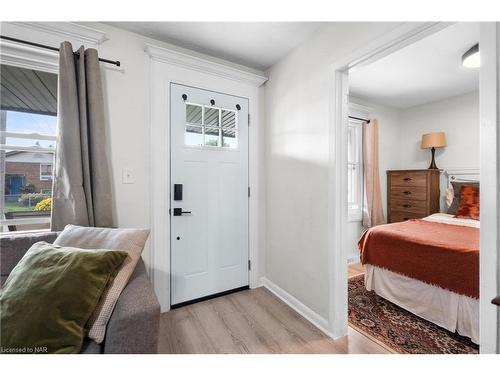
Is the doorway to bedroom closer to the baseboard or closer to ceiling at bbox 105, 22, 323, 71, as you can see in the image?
the baseboard

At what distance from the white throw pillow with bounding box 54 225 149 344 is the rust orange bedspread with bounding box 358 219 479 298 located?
7.23 ft

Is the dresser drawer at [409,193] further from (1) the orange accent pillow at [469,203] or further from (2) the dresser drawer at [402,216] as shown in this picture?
(1) the orange accent pillow at [469,203]

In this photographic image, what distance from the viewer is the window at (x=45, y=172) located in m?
1.73

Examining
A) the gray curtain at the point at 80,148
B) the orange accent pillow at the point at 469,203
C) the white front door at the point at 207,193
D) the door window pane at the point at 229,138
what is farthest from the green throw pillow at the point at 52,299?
the orange accent pillow at the point at 469,203

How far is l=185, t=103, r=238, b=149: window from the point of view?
7.22 feet

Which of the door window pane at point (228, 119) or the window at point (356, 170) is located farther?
the window at point (356, 170)

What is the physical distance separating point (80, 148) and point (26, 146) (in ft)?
1.37

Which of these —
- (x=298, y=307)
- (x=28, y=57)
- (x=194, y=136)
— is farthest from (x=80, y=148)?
(x=298, y=307)

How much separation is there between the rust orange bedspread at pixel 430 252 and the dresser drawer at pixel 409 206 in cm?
87

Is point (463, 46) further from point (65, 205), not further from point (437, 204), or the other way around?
Result: point (65, 205)

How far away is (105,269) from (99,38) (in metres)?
1.82

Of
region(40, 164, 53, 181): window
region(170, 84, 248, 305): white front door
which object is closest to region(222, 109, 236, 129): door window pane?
region(170, 84, 248, 305): white front door

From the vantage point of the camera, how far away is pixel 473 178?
3342mm
